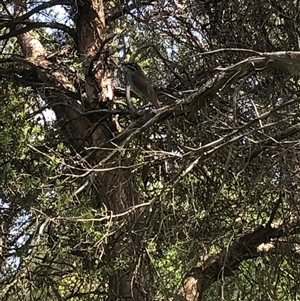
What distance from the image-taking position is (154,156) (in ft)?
13.0

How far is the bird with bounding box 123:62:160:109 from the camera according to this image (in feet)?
15.3

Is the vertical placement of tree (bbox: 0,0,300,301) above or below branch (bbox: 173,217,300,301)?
above

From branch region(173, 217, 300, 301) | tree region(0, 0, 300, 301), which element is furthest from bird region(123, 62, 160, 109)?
branch region(173, 217, 300, 301)

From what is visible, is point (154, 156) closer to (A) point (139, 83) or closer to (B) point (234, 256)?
(A) point (139, 83)

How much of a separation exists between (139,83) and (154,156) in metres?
0.90

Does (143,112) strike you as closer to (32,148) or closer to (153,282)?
(32,148)

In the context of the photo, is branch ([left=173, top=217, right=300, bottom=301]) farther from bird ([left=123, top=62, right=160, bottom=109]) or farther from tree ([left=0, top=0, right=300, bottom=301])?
bird ([left=123, top=62, right=160, bottom=109])

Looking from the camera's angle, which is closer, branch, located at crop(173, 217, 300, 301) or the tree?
the tree

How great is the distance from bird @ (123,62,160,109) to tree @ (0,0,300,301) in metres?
0.08

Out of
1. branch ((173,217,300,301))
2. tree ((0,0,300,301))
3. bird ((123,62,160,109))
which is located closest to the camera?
tree ((0,0,300,301))

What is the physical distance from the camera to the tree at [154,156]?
386cm

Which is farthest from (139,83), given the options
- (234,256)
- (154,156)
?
(234,256)

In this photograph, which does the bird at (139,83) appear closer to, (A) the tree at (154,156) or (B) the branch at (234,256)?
(A) the tree at (154,156)

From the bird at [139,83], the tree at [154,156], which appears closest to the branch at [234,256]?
the tree at [154,156]
